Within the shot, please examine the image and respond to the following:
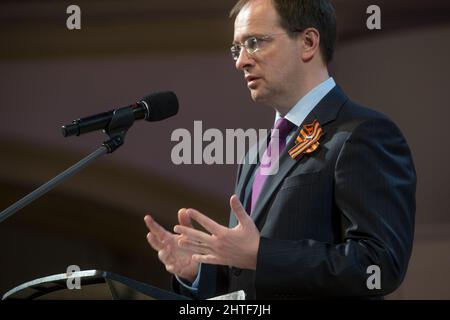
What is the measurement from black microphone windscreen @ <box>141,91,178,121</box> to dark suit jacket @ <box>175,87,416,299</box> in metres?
0.30

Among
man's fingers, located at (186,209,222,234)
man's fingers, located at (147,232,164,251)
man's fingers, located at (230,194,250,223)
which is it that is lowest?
man's fingers, located at (147,232,164,251)

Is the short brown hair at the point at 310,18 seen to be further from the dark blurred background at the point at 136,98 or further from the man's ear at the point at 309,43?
the dark blurred background at the point at 136,98

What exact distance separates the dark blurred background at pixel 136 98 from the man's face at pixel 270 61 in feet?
3.19

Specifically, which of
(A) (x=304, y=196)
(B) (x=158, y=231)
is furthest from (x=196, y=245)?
(A) (x=304, y=196)

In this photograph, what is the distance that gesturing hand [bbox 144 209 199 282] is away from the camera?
1.55m

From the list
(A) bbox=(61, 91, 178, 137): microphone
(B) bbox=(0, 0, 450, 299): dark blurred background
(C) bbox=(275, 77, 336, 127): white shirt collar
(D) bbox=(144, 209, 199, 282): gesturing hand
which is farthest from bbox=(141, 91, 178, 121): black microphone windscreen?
(B) bbox=(0, 0, 450, 299): dark blurred background

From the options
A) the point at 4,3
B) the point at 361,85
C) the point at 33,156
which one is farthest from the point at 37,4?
the point at 361,85

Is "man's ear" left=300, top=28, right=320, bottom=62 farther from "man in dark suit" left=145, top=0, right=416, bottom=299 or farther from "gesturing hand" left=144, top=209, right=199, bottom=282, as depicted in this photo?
"gesturing hand" left=144, top=209, right=199, bottom=282

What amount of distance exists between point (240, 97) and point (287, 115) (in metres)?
1.05

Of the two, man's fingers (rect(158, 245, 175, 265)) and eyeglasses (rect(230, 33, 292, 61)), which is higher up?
eyeglasses (rect(230, 33, 292, 61))

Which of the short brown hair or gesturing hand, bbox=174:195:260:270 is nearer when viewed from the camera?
gesturing hand, bbox=174:195:260:270

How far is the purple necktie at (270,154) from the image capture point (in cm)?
178

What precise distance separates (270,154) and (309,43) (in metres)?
0.31

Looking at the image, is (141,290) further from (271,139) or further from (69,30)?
(69,30)
